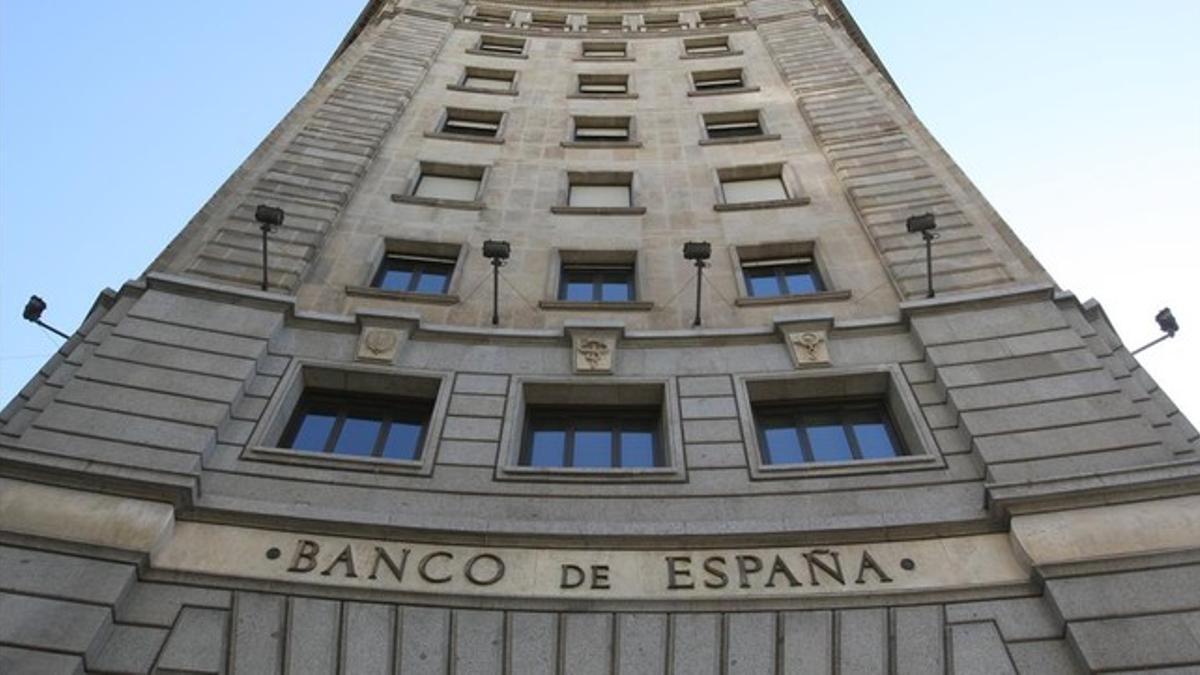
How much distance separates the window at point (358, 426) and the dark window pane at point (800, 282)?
285 inches

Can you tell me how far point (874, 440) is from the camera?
13789 millimetres

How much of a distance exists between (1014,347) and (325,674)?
1057 centimetres

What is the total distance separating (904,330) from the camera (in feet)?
48.9

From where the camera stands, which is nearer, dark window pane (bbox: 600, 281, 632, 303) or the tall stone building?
the tall stone building

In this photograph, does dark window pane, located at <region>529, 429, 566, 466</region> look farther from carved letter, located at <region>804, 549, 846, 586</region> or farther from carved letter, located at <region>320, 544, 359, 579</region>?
carved letter, located at <region>804, 549, 846, 586</region>

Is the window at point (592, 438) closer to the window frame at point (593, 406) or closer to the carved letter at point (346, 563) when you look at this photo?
the window frame at point (593, 406)

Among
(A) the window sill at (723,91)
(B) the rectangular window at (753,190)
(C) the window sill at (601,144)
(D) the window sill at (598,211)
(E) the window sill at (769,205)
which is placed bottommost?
(D) the window sill at (598,211)

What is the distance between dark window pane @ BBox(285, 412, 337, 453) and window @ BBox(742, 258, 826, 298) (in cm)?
775

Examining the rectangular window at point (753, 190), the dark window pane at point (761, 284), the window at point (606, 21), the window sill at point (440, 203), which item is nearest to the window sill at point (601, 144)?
the rectangular window at point (753, 190)

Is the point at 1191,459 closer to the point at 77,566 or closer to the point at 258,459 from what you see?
the point at 258,459

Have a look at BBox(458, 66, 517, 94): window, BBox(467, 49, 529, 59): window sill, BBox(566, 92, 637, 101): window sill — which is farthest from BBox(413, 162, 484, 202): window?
BBox(467, 49, 529, 59): window sill

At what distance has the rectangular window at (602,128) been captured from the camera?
23.6 metres

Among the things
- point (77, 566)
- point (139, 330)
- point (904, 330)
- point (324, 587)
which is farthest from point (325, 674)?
point (904, 330)

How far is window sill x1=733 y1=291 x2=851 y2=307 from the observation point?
16.0 meters
